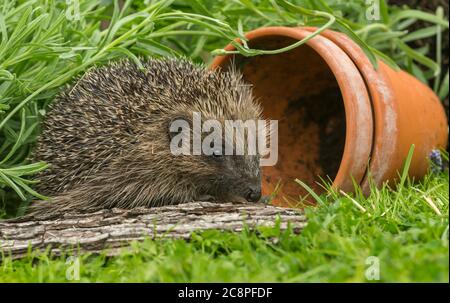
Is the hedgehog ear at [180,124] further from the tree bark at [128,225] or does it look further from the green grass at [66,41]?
the tree bark at [128,225]

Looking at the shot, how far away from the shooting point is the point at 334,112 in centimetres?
624

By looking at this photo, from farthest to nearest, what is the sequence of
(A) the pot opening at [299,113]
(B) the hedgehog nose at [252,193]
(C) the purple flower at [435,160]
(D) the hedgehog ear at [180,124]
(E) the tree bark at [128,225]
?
(A) the pot opening at [299,113]
(C) the purple flower at [435,160]
(D) the hedgehog ear at [180,124]
(B) the hedgehog nose at [252,193]
(E) the tree bark at [128,225]

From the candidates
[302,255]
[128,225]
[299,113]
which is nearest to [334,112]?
[299,113]

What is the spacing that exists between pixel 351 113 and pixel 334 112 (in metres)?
1.38

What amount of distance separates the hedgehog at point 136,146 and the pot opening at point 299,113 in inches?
36.0

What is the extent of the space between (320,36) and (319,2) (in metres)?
0.34

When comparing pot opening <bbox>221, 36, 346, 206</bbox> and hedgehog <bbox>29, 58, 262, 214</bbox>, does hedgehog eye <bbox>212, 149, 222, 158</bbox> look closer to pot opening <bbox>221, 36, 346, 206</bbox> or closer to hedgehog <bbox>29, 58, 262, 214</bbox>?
hedgehog <bbox>29, 58, 262, 214</bbox>

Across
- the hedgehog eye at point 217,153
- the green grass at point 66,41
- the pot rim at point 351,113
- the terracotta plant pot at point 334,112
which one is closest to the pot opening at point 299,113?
the terracotta plant pot at point 334,112

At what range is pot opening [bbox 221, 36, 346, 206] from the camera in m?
5.83


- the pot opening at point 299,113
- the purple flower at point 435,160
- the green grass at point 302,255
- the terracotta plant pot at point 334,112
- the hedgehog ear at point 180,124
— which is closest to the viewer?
the green grass at point 302,255

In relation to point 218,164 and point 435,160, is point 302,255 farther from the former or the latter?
point 435,160

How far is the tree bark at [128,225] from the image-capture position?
12.4 ft
